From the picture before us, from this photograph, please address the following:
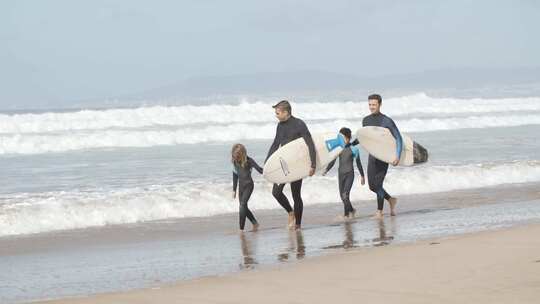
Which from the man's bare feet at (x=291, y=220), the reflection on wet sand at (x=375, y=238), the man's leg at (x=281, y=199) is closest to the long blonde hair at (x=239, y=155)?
the man's leg at (x=281, y=199)

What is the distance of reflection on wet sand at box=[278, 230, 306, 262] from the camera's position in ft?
26.6

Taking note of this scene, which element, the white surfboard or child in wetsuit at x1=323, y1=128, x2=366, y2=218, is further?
child in wetsuit at x1=323, y1=128, x2=366, y2=218

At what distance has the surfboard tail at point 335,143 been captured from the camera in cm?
1140

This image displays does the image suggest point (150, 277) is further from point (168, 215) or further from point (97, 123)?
point (97, 123)

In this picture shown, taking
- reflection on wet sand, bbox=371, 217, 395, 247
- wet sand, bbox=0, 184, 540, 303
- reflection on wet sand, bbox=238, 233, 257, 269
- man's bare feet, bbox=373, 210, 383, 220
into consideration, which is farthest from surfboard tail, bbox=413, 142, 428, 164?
reflection on wet sand, bbox=238, 233, 257, 269

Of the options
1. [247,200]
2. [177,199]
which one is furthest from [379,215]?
[177,199]

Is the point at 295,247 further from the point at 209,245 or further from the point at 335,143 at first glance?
the point at 335,143

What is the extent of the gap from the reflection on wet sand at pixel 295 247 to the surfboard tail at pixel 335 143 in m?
1.58

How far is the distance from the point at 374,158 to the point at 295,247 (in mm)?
3049

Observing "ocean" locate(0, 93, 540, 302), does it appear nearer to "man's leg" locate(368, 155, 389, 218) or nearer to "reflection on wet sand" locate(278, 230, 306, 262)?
"reflection on wet sand" locate(278, 230, 306, 262)

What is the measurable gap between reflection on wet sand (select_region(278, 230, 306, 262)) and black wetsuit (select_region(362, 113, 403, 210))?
1.68 metres

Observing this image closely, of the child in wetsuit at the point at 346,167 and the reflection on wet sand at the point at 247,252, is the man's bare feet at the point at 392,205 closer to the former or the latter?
the child in wetsuit at the point at 346,167

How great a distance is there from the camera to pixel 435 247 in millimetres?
7777

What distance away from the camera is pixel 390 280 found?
6273 millimetres
